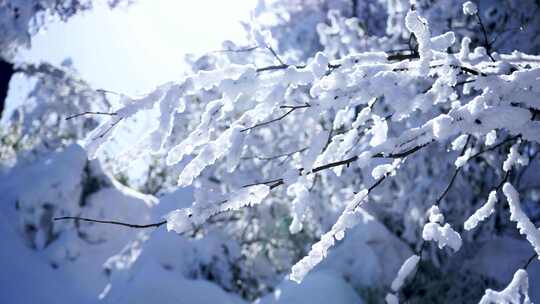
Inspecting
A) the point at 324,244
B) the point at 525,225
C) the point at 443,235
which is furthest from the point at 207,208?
the point at 525,225

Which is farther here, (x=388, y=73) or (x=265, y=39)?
(x=265, y=39)

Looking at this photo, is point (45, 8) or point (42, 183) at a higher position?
point (45, 8)

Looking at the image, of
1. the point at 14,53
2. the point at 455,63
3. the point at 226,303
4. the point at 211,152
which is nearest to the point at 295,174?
the point at 211,152

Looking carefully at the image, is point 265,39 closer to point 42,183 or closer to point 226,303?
point 226,303

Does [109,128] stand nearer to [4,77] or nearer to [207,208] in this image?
[207,208]

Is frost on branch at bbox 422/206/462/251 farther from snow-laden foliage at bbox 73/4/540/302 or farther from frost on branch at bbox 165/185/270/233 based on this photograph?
frost on branch at bbox 165/185/270/233

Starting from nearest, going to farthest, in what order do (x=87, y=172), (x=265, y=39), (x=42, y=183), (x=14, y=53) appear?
(x=265, y=39)
(x=42, y=183)
(x=87, y=172)
(x=14, y=53)

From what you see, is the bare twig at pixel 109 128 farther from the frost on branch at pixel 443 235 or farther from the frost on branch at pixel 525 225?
the frost on branch at pixel 525 225

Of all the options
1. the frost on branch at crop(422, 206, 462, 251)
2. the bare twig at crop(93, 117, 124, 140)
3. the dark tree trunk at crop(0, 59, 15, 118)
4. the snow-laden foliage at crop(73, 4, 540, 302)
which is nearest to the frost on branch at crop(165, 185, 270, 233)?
the snow-laden foliage at crop(73, 4, 540, 302)

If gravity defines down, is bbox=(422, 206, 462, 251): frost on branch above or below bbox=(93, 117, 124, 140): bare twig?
below

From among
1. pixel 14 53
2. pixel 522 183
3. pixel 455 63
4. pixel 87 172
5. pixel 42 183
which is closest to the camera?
pixel 455 63

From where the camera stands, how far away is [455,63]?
5.41 feet

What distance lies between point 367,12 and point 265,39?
21.6 feet

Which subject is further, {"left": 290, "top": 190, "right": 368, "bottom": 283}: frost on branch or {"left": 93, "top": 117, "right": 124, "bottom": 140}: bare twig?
{"left": 93, "top": 117, "right": 124, "bottom": 140}: bare twig
